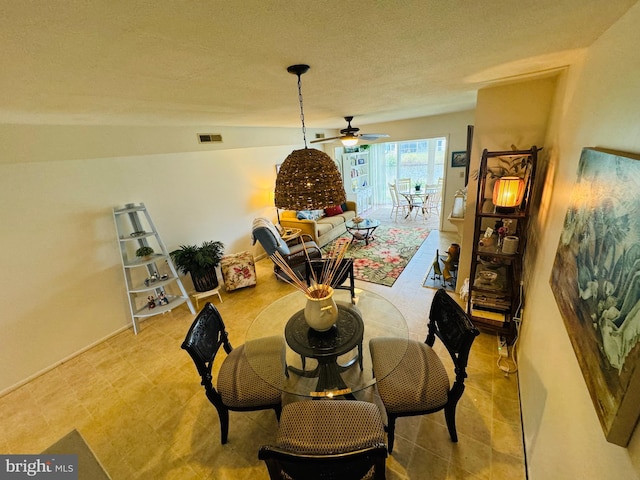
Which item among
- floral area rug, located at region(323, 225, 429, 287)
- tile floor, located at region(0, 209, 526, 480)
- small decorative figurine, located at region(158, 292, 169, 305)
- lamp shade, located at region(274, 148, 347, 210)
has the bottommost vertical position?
tile floor, located at region(0, 209, 526, 480)

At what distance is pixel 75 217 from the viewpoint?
2.57 metres

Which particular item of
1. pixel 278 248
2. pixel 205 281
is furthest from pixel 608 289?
pixel 205 281

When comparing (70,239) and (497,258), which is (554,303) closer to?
(497,258)

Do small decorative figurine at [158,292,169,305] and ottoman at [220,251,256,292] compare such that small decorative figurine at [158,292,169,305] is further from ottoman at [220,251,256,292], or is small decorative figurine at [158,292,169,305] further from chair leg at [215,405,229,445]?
chair leg at [215,405,229,445]

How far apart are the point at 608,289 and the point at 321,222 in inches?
178

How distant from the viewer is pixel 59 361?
259 centimetres

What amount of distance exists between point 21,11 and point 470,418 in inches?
112

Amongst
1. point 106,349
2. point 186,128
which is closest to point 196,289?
point 106,349

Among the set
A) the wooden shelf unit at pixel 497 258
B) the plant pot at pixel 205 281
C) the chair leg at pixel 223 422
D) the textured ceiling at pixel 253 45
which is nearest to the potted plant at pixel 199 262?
the plant pot at pixel 205 281

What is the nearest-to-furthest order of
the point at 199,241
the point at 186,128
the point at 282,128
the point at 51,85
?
the point at 51,85 → the point at 186,128 → the point at 199,241 → the point at 282,128

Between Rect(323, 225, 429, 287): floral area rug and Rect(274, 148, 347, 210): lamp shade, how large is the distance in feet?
8.19

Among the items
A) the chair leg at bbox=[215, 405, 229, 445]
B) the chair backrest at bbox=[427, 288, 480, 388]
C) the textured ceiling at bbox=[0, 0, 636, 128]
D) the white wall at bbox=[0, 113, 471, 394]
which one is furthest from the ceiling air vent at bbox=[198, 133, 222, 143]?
the chair backrest at bbox=[427, 288, 480, 388]

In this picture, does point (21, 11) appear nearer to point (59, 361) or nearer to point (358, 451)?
point (358, 451)

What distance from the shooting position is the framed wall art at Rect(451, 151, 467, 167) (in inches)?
189
